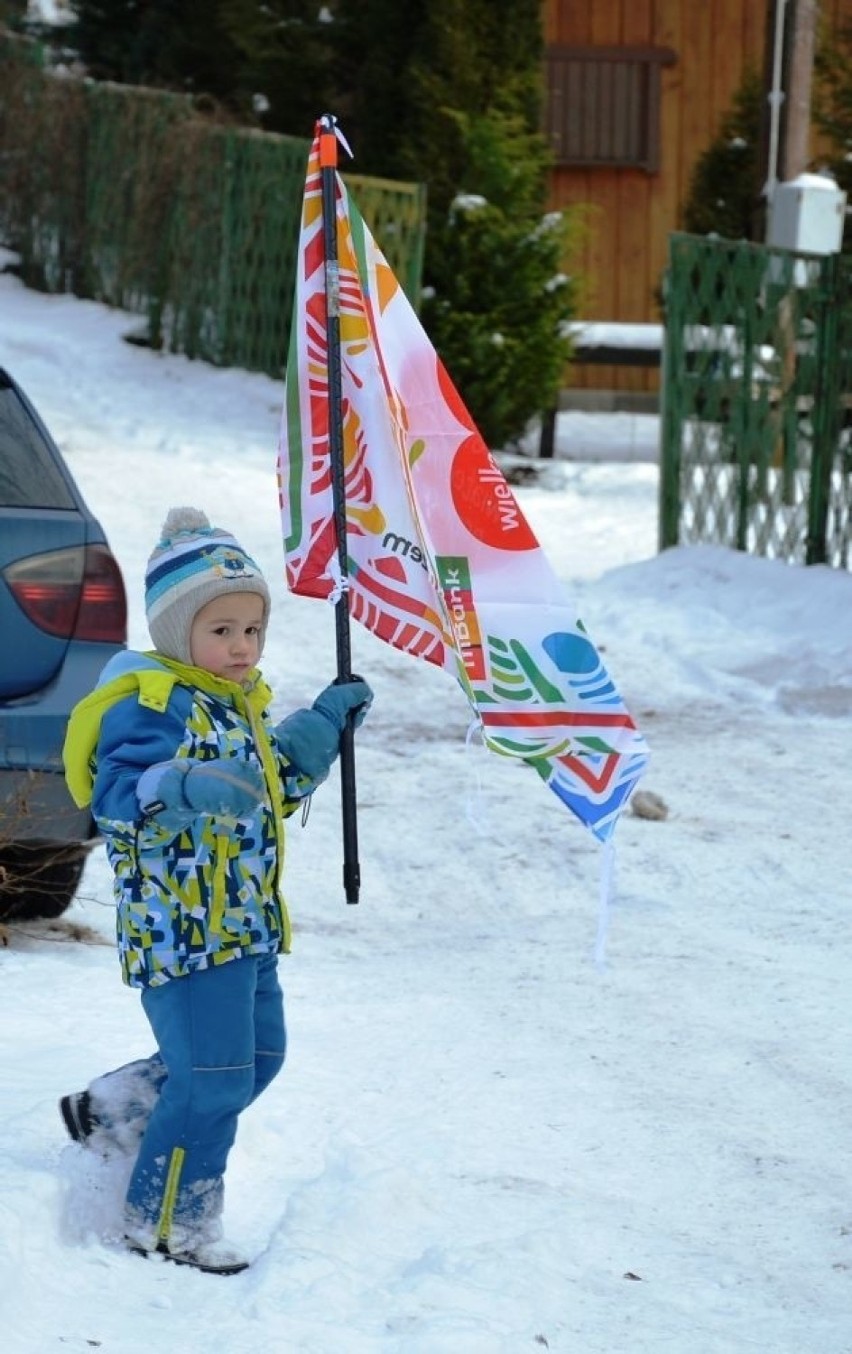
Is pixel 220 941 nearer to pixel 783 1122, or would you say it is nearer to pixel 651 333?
pixel 783 1122

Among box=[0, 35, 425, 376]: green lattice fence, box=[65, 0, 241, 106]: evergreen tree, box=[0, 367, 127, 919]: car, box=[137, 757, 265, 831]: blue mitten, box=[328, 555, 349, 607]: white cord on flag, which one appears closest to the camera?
box=[137, 757, 265, 831]: blue mitten

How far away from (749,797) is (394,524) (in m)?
3.76

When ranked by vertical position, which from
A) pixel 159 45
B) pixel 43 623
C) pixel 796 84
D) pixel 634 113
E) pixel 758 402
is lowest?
pixel 758 402

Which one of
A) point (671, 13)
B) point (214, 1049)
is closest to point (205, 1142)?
point (214, 1049)

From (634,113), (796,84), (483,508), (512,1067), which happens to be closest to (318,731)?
(483,508)

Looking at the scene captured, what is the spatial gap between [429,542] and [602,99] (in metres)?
18.2

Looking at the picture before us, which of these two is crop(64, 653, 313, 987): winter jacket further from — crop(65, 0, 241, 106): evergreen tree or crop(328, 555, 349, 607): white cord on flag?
crop(65, 0, 241, 106): evergreen tree

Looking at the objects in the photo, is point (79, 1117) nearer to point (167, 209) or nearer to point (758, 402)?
point (758, 402)

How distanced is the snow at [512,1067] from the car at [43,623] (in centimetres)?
37

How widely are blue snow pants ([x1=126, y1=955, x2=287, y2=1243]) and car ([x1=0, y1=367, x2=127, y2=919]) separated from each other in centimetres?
143

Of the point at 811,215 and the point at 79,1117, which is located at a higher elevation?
the point at 811,215

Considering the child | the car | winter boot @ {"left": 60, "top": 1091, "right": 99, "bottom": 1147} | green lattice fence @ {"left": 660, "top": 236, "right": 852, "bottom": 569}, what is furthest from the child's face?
green lattice fence @ {"left": 660, "top": 236, "right": 852, "bottom": 569}

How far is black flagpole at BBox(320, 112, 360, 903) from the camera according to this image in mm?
4062

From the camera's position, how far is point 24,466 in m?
5.61
